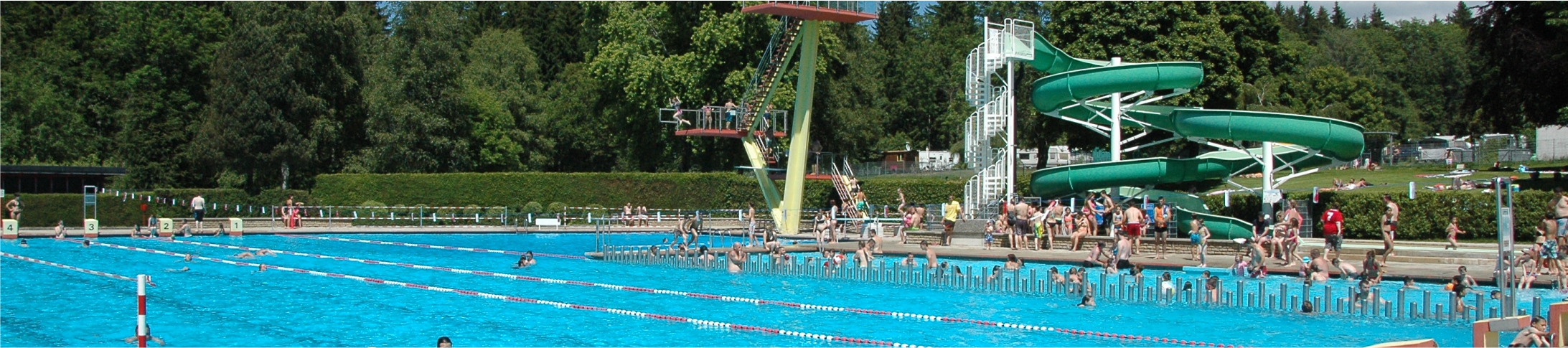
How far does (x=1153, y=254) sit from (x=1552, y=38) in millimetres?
13769

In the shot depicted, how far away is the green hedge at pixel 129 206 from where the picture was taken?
44.3m

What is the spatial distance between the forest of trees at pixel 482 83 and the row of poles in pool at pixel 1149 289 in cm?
1523

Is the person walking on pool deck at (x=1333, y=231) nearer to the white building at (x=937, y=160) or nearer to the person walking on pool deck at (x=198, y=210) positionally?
the person walking on pool deck at (x=198, y=210)

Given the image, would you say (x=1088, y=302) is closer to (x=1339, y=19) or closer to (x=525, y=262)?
(x=525, y=262)

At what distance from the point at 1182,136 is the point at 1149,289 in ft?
33.8

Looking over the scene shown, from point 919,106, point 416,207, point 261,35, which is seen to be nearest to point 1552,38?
point 416,207

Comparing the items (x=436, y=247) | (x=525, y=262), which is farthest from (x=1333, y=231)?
(x=436, y=247)

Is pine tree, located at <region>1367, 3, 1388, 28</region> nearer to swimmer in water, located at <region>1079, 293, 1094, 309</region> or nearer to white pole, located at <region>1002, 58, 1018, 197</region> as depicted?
white pole, located at <region>1002, 58, 1018, 197</region>

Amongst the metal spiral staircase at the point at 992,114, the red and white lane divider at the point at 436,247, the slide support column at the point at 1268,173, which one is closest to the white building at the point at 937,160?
the metal spiral staircase at the point at 992,114

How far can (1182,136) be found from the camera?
3119 centimetres

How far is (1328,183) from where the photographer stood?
46.9m

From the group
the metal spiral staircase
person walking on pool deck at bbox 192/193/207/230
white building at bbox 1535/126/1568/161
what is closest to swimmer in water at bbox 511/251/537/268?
the metal spiral staircase

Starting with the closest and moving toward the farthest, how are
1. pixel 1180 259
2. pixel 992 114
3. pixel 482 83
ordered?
pixel 1180 259 → pixel 992 114 → pixel 482 83

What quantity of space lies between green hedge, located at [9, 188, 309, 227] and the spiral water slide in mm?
30386
